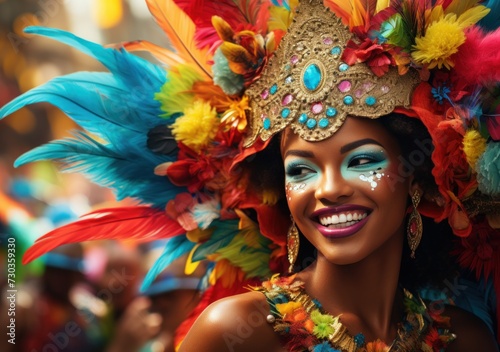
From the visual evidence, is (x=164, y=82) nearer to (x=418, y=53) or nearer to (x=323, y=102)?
(x=323, y=102)

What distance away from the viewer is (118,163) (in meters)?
2.76

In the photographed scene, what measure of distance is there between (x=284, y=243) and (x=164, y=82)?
74 centimetres

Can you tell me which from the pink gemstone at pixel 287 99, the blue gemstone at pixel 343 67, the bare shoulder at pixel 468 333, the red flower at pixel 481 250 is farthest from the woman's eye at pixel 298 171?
the bare shoulder at pixel 468 333

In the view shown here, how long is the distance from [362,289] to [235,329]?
46 cm

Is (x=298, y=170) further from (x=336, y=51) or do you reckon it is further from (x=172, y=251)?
(x=172, y=251)

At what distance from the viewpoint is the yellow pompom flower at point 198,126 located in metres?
2.63

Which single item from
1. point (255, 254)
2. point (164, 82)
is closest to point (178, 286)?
point (255, 254)

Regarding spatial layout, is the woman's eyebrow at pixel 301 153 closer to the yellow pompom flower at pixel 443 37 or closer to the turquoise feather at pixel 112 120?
the yellow pompom flower at pixel 443 37

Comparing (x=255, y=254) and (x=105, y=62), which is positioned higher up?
(x=105, y=62)

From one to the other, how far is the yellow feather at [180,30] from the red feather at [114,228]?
0.57 m

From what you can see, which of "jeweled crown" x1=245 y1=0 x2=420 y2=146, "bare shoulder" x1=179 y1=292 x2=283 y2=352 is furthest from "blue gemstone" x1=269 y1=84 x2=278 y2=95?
"bare shoulder" x1=179 y1=292 x2=283 y2=352

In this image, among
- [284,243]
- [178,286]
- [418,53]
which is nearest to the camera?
[418,53]

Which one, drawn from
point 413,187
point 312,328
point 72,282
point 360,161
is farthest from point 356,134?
point 72,282

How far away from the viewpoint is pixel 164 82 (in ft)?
9.11
